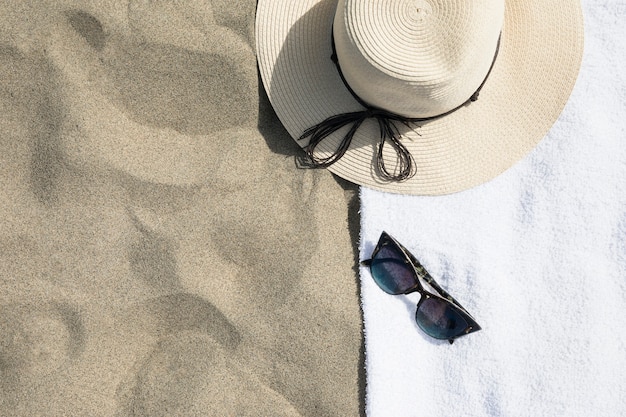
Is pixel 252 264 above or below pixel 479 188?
below

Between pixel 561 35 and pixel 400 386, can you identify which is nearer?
pixel 561 35

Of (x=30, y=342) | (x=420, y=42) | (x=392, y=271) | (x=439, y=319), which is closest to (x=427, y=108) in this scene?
(x=420, y=42)

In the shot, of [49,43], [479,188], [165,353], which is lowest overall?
→ [165,353]

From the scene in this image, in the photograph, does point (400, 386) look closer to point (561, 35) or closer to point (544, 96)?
point (544, 96)

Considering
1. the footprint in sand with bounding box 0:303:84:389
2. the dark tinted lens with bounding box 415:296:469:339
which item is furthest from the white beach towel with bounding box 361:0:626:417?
the footprint in sand with bounding box 0:303:84:389

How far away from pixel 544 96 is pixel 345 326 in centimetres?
81

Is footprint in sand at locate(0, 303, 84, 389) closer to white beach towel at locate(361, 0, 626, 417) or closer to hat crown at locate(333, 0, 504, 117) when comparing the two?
white beach towel at locate(361, 0, 626, 417)

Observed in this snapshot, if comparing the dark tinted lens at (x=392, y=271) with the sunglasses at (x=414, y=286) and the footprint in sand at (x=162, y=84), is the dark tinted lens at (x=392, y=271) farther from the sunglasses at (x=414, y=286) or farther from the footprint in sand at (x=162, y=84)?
the footprint in sand at (x=162, y=84)

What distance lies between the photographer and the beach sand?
1.58 m

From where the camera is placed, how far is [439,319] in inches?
64.1

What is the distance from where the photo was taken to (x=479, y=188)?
168 centimetres

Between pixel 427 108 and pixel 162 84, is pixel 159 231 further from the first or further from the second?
pixel 427 108

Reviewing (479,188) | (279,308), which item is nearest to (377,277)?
(279,308)

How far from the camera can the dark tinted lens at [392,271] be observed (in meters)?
1.63
